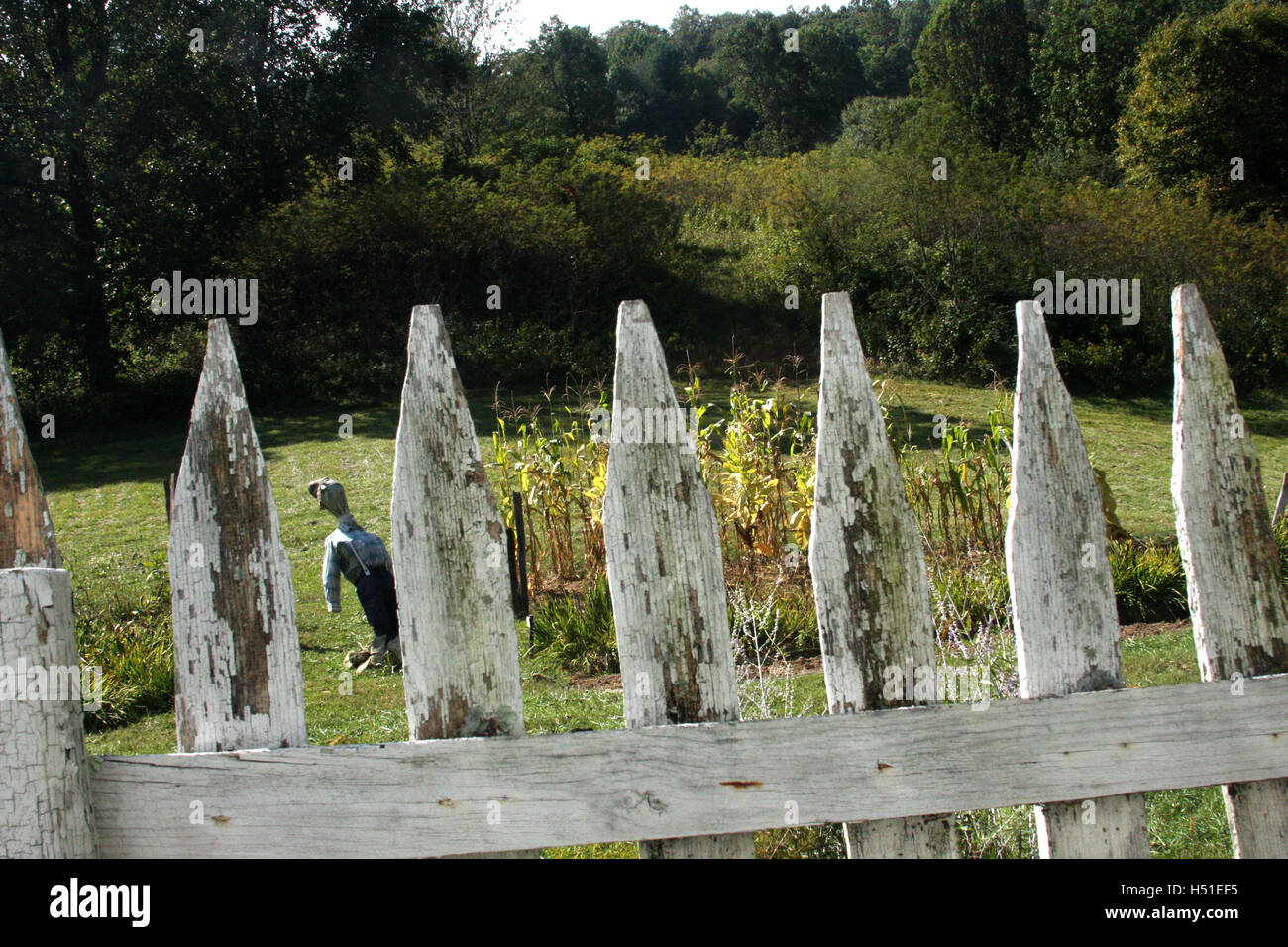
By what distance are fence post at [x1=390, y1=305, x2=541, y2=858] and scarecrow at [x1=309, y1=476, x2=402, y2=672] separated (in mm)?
4256

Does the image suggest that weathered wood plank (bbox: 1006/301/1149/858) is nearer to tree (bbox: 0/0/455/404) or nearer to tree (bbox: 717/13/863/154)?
tree (bbox: 0/0/455/404)

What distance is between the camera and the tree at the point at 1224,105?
24109mm

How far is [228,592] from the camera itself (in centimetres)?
150

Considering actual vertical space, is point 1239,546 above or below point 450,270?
below

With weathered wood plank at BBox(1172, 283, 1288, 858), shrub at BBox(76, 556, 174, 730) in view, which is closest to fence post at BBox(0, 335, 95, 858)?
weathered wood plank at BBox(1172, 283, 1288, 858)

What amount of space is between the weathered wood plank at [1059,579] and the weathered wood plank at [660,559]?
510 mm

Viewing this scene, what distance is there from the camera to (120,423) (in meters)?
17.2

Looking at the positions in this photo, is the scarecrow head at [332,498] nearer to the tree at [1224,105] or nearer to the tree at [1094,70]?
the tree at [1224,105]

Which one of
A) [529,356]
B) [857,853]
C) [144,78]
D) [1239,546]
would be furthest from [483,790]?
[144,78]

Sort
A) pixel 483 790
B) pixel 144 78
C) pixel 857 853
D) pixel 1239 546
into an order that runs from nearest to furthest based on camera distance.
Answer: pixel 483 790 → pixel 857 853 → pixel 1239 546 → pixel 144 78

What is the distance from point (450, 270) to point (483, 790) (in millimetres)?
19814

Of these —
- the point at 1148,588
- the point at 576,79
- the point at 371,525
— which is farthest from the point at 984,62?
the point at 1148,588

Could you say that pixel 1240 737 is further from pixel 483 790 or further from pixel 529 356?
pixel 529 356

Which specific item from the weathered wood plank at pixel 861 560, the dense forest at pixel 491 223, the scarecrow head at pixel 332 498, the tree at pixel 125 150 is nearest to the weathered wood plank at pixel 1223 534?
the weathered wood plank at pixel 861 560
